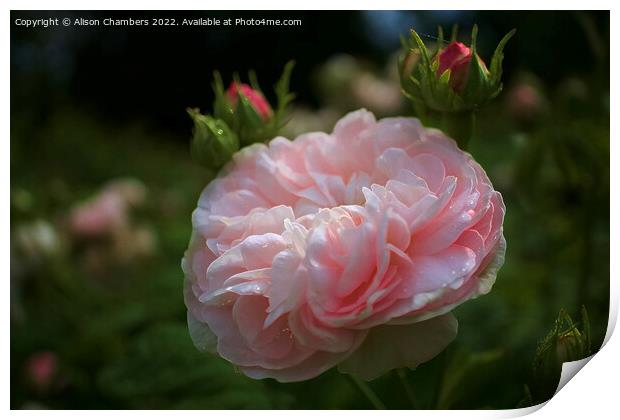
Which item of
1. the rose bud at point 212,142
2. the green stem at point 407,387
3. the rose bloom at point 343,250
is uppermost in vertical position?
the rose bud at point 212,142

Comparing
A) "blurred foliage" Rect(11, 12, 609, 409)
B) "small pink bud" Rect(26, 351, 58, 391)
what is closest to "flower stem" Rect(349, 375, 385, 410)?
"blurred foliage" Rect(11, 12, 609, 409)

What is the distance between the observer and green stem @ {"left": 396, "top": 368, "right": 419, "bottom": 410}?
451 millimetres

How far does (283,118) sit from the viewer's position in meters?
0.49

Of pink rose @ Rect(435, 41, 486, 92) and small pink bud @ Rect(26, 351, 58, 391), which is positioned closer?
pink rose @ Rect(435, 41, 486, 92)

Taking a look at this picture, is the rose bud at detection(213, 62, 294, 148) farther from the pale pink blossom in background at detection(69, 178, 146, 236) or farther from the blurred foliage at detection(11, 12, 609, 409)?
the pale pink blossom in background at detection(69, 178, 146, 236)

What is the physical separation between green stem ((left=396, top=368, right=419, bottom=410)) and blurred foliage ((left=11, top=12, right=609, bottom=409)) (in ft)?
0.04

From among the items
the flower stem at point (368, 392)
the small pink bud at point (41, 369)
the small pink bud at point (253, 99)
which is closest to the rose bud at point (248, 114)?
the small pink bud at point (253, 99)

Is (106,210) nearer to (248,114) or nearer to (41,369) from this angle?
(41,369)

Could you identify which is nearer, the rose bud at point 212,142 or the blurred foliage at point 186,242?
the rose bud at point 212,142

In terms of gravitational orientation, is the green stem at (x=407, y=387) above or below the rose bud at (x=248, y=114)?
below

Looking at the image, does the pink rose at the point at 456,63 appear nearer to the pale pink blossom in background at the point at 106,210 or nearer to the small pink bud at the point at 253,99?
the small pink bud at the point at 253,99

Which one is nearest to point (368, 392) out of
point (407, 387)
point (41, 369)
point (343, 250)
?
point (407, 387)

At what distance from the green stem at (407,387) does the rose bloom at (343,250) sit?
0.03 metres

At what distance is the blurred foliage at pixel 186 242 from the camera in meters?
0.57
